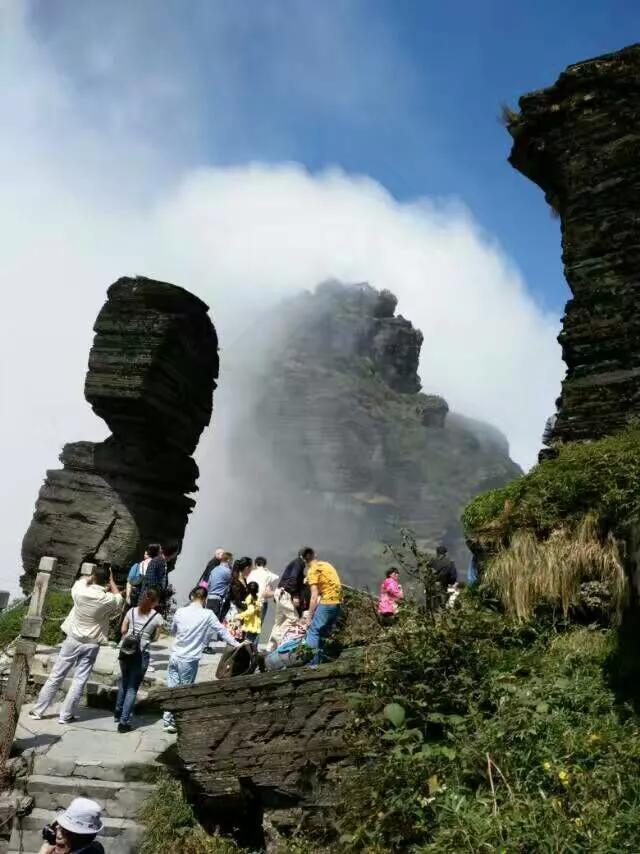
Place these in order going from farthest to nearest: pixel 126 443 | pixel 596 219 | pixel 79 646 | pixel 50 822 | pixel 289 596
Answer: pixel 126 443, pixel 289 596, pixel 596 219, pixel 79 646, pixel 50 822

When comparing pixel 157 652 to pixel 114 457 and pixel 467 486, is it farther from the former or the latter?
pixel 467 486

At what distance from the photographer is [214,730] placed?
6.19m

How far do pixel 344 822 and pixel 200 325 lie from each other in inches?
462

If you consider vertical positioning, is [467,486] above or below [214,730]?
above

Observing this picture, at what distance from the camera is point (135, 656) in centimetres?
822

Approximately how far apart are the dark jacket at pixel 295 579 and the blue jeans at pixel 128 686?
225 cm

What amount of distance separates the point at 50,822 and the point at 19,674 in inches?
59.9

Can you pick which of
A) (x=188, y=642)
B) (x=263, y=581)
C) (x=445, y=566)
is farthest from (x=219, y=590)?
(x=445, y=566)

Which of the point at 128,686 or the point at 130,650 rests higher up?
the point at 130,650

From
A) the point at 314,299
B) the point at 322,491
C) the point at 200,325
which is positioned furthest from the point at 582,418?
the point at 314,299

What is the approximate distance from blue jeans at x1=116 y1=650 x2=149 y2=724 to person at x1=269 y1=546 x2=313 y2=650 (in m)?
2.27

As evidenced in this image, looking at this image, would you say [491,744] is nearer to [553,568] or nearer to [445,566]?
[553,568]

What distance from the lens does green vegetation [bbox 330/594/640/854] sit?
4.16 m

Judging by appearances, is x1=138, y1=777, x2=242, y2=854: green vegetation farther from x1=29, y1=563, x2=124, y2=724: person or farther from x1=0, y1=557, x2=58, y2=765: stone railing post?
x1=29, y1=563, x2=124, y2=724: person
